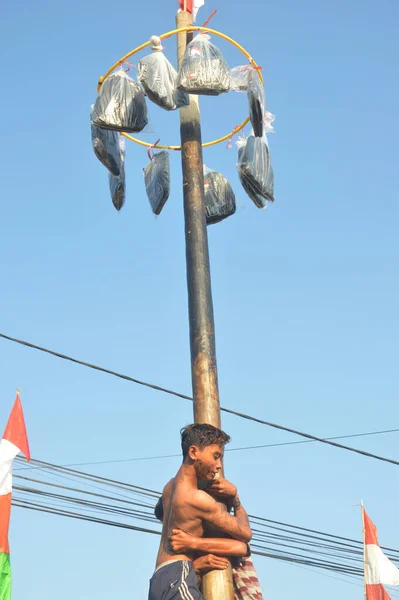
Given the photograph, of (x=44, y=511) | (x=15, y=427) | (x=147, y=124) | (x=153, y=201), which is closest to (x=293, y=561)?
(x=44, y=511)

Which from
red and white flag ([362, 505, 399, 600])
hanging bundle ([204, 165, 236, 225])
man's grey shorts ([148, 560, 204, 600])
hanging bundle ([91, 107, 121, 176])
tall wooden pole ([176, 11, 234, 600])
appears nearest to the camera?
man's grey shorts ([148, 560, 204, 600])

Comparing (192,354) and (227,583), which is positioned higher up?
(192,354)

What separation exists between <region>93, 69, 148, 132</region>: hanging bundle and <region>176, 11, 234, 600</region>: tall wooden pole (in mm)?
392

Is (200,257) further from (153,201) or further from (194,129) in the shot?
(153,201)

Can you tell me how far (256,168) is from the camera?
642 centimetres

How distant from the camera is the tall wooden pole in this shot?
4820 mm

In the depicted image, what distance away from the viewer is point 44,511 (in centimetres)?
1184

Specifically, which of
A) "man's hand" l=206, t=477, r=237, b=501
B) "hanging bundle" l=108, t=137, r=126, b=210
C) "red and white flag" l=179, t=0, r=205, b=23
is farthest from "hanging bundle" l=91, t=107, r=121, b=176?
"man's hand" l=206, t=477, r=237, b=501

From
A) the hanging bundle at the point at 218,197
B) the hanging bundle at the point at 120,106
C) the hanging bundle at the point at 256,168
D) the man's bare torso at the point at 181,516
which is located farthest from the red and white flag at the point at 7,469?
the man's bare torso at the point at 181,516

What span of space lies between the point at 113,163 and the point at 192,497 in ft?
10.3

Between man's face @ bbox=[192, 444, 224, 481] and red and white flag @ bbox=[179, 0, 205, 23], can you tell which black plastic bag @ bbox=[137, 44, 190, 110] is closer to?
red and white flag @ bbox=[179, 0, 205, 23]

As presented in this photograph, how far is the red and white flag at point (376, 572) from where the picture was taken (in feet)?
41.1

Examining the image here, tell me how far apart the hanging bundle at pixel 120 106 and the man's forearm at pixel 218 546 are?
303 centimetres

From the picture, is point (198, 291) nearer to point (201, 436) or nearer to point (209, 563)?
point (201, 436)
